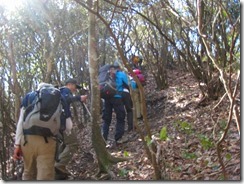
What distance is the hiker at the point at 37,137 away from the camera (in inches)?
163

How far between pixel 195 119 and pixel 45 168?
299 centimetres

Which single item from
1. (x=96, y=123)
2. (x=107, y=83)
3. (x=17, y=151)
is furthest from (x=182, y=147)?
(x=17, y=151)

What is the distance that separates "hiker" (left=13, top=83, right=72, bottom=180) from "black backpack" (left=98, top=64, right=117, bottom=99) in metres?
2.32

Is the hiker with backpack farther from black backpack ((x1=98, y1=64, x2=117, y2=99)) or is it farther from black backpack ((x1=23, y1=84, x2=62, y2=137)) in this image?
black backpack ((x1=23, y1=84, x2=62, y2=137))

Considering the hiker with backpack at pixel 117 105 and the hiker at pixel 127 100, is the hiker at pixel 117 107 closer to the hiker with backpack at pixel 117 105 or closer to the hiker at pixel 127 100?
the hiker with backpack at pixel 117 105

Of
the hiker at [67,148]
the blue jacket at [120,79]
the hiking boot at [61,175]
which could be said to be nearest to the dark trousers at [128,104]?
the blue jacket at [120,79]

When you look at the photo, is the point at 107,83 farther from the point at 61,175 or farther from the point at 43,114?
the point at 43,114

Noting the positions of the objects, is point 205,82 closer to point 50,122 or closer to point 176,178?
point 176,178

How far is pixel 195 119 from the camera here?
246 inches

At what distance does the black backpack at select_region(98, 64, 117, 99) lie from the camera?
6562mm

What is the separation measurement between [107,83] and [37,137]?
8.49ft

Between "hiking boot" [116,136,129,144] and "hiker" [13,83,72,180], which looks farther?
"hiking boot" [116,136,129,144]

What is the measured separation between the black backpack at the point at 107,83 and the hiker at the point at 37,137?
2.32 m

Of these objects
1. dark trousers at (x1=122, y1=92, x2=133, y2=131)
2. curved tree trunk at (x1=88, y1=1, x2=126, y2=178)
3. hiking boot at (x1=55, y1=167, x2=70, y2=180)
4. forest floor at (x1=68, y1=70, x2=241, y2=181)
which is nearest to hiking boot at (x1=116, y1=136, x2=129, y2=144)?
forest floor at (x1=68, y1=70, x2=241, y2=181)
